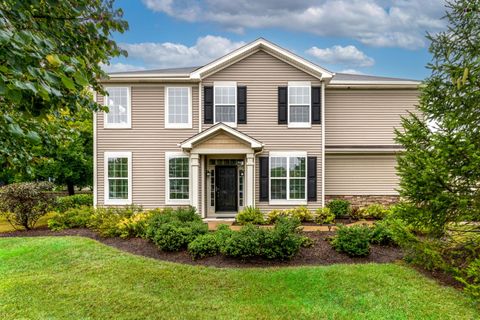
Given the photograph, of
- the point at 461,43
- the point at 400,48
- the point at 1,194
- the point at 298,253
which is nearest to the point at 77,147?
the point at 1,194

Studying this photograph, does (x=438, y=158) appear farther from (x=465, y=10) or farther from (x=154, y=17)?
(x=154, y=17)

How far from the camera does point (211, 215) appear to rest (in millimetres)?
12391

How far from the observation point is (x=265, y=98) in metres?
12.1

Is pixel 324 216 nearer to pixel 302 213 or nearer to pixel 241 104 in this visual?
pixel 302 213

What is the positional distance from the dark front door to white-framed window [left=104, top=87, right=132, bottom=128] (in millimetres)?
4362

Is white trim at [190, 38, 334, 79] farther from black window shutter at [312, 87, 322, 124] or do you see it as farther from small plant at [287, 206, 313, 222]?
small plant at [287, 206, 313, 222]

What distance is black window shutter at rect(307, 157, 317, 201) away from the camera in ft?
39.2

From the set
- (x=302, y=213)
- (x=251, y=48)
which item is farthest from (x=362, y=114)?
(x=251, y=48)

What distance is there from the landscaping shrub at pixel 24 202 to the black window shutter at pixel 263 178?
814cm

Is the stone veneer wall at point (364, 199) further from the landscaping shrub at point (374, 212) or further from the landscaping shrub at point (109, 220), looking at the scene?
the landscaping shrub at point (109, 220)

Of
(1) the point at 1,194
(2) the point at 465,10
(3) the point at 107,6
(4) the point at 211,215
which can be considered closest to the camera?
(3) the point at 107,6

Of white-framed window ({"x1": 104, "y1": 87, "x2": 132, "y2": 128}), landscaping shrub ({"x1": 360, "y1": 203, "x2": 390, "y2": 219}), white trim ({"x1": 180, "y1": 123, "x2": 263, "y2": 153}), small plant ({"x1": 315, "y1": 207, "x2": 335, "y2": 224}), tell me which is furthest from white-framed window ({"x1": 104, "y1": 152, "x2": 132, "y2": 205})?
landscaping shrub ({"x1": 360, "y1": 203, "x2": 390, "y2": 219})

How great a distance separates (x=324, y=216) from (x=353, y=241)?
4.22 m

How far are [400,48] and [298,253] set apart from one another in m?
15.8
